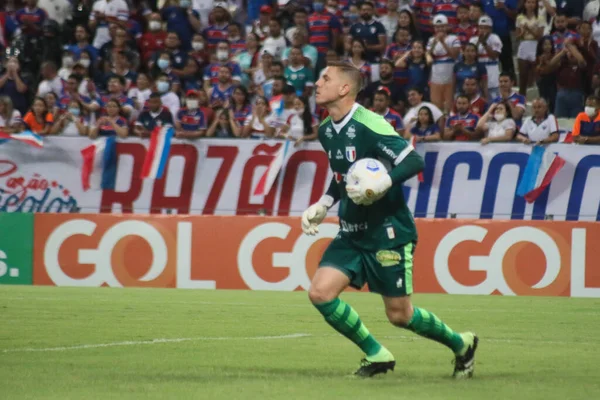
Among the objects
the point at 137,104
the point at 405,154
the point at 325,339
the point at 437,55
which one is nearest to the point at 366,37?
the point at 437,55

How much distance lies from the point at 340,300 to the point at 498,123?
996 cm

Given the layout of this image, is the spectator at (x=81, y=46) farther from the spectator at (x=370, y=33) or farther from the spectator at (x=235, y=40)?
the spectator at (x=370, y=33)

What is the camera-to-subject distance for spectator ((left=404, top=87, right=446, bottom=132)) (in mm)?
17469

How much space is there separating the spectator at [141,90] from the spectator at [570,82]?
22.0ft

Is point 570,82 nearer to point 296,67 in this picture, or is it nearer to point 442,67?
point 442,67

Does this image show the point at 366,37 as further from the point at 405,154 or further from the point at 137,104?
the point at 405,154

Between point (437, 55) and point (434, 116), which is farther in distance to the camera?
point (437, 55)

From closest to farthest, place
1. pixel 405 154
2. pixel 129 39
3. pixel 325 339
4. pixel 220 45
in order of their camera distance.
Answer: pixel 405 154 → pixel 325 339 → pixel 220 45 → pixel 129 39

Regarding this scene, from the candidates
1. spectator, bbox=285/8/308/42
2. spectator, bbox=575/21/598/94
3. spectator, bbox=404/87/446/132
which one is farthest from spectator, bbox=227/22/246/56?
spectator, bbox=575/21/598/94

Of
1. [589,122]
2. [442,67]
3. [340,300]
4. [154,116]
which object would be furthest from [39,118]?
[340,300]

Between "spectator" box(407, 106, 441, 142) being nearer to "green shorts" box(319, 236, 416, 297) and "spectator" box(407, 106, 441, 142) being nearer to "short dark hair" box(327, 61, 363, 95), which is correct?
"short dark hair" box(327, 61, 363, 95)

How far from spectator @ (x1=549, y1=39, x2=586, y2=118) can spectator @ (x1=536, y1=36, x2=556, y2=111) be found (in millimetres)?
279

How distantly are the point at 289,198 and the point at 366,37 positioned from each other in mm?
4077

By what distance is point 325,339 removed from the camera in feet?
34.5
